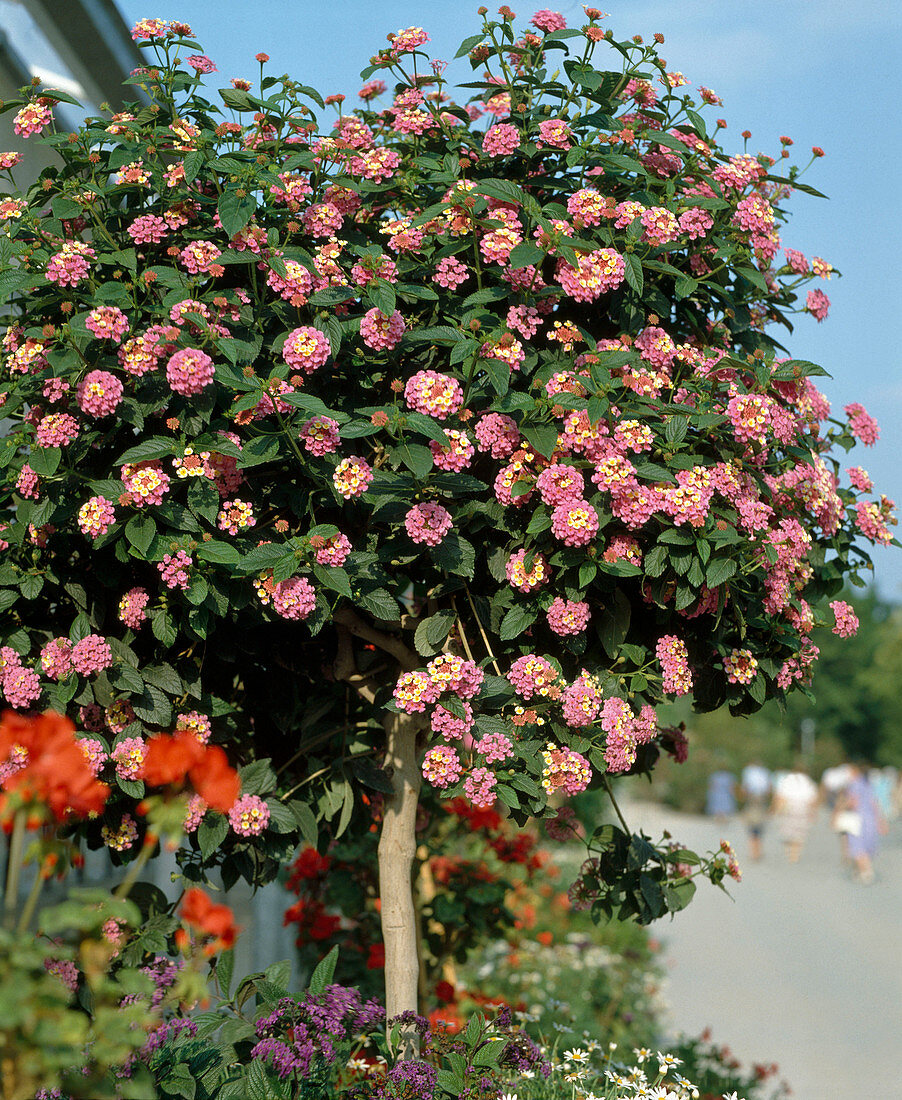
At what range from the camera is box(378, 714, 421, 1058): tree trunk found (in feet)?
10.6

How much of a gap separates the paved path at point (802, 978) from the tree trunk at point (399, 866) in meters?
3.71

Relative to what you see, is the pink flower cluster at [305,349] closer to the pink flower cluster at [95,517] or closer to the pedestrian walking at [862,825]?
the pink flower cluster at [95,517]

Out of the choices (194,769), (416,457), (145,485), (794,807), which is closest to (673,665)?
(416,457)

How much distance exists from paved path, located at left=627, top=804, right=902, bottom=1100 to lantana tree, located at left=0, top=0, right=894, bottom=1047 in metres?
4.34

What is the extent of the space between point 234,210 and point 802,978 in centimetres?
823

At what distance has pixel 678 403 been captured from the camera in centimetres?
272

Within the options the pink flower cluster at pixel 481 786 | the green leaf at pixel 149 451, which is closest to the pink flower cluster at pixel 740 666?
the pink flower cluster at pixel 481 786

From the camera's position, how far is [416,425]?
2516mm

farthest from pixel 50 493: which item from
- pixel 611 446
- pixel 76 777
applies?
pixel 611 446

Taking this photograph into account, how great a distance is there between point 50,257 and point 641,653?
1723 mm

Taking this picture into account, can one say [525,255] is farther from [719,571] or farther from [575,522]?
[719,571]

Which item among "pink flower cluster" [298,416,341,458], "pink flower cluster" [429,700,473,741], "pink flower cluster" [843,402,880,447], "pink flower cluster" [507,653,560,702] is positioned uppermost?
"pink flower cluster" [843,402,880,447]

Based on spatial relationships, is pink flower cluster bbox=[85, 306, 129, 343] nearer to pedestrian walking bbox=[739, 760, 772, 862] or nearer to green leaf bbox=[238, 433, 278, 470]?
green leaf bbox=[238, 433, 278, 470]

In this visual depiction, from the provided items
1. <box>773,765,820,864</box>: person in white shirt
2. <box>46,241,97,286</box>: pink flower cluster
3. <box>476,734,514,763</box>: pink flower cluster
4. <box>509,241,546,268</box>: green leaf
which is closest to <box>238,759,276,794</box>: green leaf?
<box>476,734,514,763</box>: pink flower cluster
